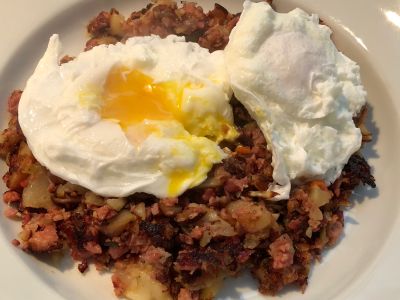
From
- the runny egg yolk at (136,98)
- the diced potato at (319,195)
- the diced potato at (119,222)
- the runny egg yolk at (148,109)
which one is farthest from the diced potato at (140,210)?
the diced potato at (319,195)

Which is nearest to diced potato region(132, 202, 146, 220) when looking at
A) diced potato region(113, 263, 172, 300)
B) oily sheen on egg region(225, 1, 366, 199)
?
diced potato region(113, 263, 172, 300)

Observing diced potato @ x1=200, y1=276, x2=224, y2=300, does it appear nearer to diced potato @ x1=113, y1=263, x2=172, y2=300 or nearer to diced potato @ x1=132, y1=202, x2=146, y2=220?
diced potato @ x1=113, y1=263, x2=172, y2=300

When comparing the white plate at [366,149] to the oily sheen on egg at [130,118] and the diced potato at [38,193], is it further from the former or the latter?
the oily sheen on egg at [130,118]

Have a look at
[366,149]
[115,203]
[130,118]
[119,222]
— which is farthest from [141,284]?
[366,149]

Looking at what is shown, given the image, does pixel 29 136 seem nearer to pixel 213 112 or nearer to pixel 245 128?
pixel 213 112

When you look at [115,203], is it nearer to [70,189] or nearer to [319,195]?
[70,189]

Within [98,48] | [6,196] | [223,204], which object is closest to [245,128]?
[223,204]
